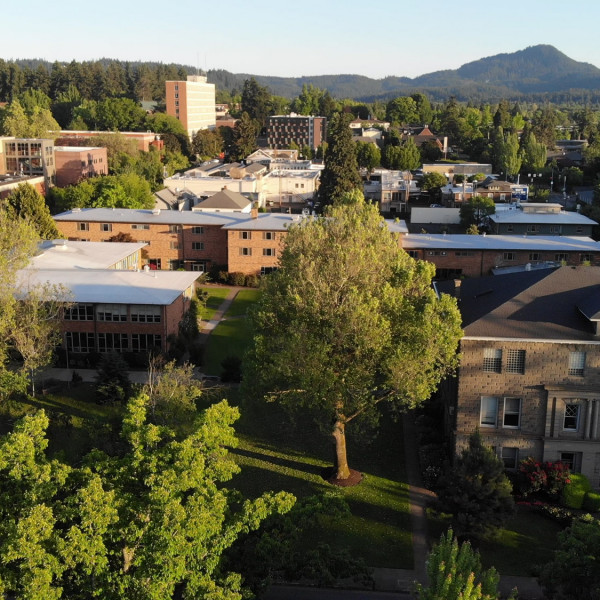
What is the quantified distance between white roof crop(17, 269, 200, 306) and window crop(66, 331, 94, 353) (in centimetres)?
227

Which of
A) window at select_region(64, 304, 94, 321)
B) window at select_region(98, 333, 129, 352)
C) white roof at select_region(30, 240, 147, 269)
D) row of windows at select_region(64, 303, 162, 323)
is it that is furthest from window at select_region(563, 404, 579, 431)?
white roof at select_region(30, 240, 147, 269)

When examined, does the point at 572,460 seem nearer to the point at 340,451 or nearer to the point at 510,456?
the point at 510,456

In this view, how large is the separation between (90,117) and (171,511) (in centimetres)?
14774

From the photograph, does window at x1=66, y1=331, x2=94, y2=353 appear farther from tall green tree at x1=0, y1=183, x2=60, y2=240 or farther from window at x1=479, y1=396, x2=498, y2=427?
window at x1=479, y1=396, x2=498, y2=427

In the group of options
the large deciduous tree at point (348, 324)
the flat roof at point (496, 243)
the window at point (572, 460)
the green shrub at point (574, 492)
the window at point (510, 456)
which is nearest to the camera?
the large deciduous tree at point (348, 324)

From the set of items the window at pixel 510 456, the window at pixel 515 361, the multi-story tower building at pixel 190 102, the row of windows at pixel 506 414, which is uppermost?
the multi-story tower building at pixel 190 102

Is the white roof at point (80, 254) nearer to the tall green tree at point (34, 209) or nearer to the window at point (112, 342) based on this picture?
the tall green tree at point (34, 209)

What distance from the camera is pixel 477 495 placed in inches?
923

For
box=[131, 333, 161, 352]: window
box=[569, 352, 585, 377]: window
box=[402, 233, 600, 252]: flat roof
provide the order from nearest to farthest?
1. box=[569, 352, 585, 377]: window
2. box=[131, 333, 161, 352]: window
3. box=[402, 233, 600, 252]: flat roof

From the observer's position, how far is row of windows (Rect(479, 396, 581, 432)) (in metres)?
27.2

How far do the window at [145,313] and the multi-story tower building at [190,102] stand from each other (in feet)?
429

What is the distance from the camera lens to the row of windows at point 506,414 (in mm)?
27172

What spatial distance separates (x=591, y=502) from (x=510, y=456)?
3.40 metres

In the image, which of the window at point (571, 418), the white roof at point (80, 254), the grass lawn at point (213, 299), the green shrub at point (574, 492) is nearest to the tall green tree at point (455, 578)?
the green shrub at point (574, 492)
